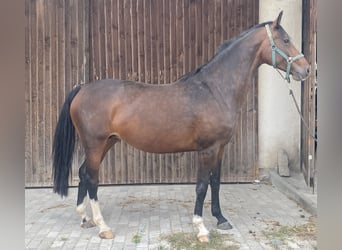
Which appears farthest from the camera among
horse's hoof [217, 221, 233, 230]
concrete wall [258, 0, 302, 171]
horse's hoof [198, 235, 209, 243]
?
concrete wall [258, 0, 302, 171]

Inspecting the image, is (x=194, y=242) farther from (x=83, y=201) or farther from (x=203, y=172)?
(x=83, y=201)

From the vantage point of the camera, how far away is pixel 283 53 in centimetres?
322

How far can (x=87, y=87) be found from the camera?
342cm

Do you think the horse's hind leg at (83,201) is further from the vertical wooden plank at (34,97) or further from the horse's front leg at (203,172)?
the vertical wooden plank at (34,97)

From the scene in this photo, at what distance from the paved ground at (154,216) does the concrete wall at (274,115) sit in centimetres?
56

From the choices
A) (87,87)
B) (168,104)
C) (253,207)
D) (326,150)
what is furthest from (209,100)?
(326,150)

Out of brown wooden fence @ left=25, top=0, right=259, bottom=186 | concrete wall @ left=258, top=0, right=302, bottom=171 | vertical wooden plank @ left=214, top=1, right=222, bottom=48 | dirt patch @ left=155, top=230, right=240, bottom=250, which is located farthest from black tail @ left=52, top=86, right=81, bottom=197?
concrete wall @ left=258, top=0, right=302, bottom=171

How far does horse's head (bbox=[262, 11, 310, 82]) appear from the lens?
319 centimetres

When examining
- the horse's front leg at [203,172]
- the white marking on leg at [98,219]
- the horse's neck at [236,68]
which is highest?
the horse's neck at [236,68]

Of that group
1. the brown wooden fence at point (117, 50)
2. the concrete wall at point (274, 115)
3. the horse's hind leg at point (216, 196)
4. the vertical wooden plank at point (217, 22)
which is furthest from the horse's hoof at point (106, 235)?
the vertical wooden plank at point (217, 22)

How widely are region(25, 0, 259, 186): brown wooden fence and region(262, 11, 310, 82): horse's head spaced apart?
7.22 ft

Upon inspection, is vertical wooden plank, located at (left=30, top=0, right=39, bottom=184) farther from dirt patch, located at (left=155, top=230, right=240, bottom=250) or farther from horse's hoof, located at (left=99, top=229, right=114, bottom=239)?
dirt patch, located at (left=155, top=230, right=240, bottom=250)

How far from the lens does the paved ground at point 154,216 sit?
309 cm

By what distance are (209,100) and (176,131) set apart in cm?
39
